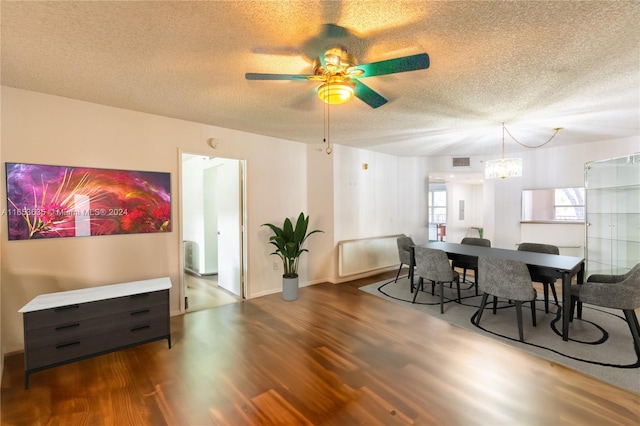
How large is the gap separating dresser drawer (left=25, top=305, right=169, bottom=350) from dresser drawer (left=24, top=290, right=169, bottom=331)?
28 mm

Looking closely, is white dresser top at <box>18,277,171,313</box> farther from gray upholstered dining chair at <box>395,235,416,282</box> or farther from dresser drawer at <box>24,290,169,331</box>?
gray upholstered dining chair at <box>395,235,416,282</box>

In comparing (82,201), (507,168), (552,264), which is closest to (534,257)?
(552,264)

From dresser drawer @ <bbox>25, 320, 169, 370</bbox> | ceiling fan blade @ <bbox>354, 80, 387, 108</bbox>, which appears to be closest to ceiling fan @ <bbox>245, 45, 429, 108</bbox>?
ceiling fan blade @ <bbox>354, 80, 387, 108</bbox>

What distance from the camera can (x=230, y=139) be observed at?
12.8 ft

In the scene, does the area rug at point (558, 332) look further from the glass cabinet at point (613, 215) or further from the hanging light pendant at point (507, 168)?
the hanging light pendant at point (507, 168)

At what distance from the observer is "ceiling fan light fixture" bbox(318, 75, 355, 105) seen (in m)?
1.92

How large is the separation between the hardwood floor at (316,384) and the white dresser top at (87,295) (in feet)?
1.98

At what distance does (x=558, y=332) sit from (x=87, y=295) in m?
4.70

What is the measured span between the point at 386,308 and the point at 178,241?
2.86 m

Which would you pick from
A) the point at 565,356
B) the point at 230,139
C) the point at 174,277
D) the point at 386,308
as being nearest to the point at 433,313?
the point at 386,308

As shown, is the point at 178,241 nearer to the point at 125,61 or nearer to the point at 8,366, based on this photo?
the point at 8,366

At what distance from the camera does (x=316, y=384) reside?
215 cm

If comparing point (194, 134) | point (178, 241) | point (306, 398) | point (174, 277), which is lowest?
point (306, 398)

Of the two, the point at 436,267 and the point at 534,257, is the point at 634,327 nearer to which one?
the point at 534,257
